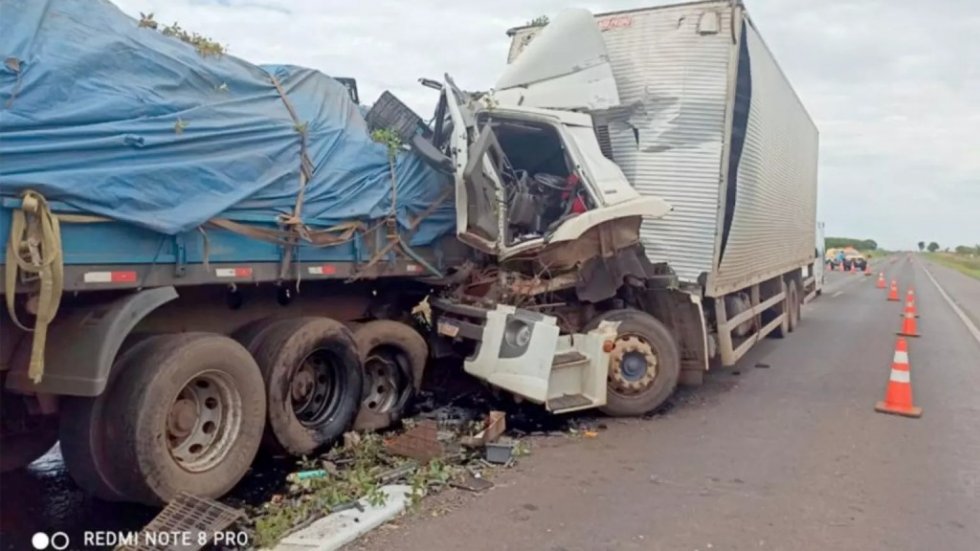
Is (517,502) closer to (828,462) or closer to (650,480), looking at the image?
(650,480)

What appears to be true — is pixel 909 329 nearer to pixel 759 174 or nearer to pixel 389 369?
pixel 759 174

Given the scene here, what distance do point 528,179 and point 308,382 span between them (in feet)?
9.36

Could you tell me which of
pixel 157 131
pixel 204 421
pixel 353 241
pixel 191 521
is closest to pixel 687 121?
pixel 353 241

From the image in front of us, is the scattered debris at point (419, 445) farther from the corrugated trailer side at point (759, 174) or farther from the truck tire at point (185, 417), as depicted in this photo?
the corrugated trailer side at point (759, 174)

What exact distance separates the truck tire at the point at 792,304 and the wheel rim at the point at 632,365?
7567 millimetres

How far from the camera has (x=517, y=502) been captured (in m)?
4.79

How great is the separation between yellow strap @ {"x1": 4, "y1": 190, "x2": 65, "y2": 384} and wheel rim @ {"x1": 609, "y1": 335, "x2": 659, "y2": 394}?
4.74m

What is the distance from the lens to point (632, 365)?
7.23m

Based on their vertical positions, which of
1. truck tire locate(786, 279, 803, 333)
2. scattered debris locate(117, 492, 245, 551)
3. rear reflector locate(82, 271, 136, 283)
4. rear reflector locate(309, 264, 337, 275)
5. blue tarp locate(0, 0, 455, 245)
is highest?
blue tarp locate(0, 0, 455, 245)

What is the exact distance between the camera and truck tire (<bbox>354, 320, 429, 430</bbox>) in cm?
632

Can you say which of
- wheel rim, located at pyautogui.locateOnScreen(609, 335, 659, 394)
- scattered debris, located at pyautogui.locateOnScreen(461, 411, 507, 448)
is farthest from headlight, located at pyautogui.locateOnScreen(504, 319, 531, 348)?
wheel rim, located at pyautogui.locateOnScreen(609, 335, 659, 394)

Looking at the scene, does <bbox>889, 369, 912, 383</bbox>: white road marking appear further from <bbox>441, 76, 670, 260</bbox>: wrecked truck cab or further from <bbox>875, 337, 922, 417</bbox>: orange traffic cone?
<bbox>441, 76, 670, 260</bbox>: wrecked truck cab

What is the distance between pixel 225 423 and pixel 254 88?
7.60 ft

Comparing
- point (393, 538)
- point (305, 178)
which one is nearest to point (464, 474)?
point (393, 538)
